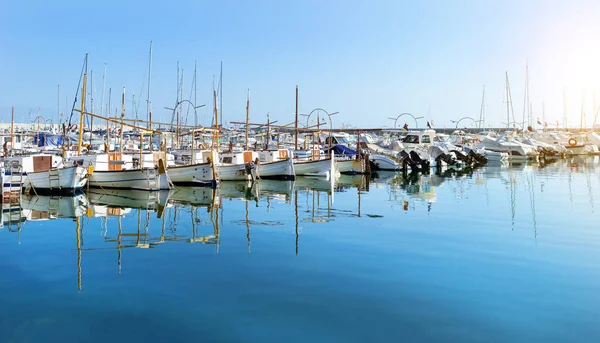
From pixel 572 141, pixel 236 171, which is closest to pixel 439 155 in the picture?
pixel 236 171

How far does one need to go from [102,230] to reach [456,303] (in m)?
12.7

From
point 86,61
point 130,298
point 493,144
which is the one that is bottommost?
point 130,298

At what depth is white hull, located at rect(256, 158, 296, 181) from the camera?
38656mm

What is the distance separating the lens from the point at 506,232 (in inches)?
684

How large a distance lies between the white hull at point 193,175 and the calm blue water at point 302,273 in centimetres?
933

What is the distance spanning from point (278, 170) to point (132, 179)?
1100 cm

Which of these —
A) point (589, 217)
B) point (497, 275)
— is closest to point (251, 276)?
point (497, 275)

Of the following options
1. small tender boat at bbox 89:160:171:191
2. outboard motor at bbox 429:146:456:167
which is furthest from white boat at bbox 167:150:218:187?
outboard motor at bbox 429:146:456:167

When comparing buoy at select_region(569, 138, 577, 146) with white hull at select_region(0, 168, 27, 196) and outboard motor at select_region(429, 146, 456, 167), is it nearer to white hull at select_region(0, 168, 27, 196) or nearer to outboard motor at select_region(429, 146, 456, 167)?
outboard motor at select_region(429, 146, 456, 167)

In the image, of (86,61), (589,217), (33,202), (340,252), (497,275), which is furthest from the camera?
(86,61)

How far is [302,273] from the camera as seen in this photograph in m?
12.4

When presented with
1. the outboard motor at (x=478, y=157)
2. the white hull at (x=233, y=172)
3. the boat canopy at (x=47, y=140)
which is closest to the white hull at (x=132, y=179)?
the white hull at (x=233, y=172)

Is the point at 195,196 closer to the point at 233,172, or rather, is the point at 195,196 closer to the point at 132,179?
the point at 132,179

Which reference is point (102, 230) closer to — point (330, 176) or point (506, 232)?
point (506, 232)
